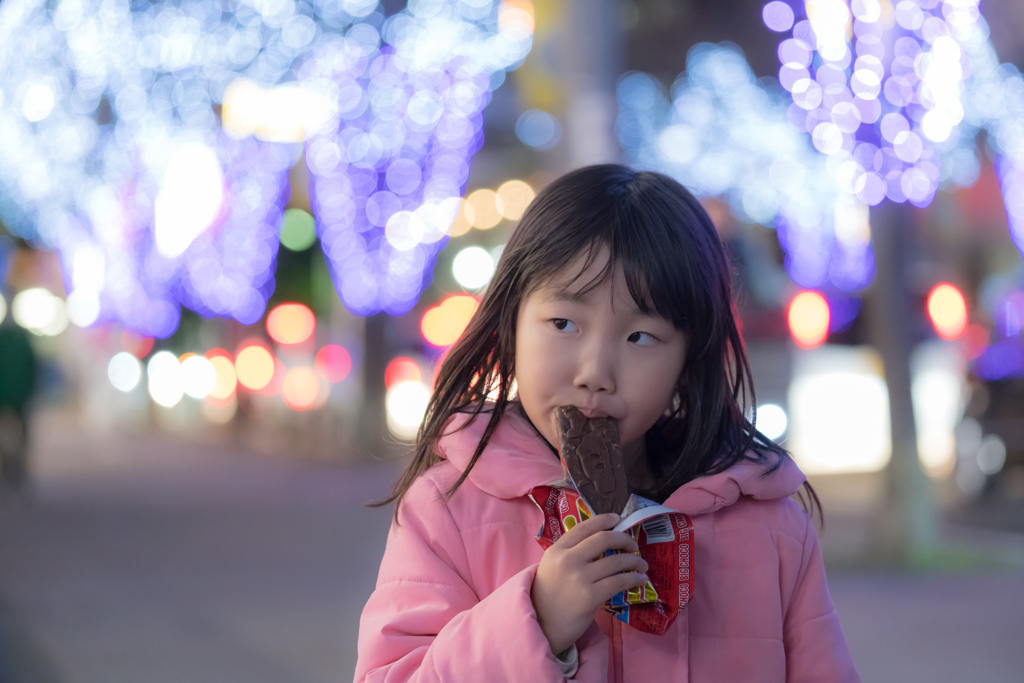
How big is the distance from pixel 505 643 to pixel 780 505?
0.56 m

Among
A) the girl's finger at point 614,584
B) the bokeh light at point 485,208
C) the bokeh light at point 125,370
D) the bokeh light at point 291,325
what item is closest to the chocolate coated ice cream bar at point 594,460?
the girl's finger at point 614,584

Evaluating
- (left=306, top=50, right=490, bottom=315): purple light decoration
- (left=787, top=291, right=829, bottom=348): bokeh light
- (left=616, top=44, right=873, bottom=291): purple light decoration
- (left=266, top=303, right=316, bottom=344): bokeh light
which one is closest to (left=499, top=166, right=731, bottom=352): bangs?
(left=787, top=291, right=829, bottom=348): bokeh light

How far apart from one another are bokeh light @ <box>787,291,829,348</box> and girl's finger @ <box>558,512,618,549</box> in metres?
7.99

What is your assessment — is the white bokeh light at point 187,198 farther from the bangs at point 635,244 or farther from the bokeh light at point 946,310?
the bangs at point 635,244

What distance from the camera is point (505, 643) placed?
138 centimetres

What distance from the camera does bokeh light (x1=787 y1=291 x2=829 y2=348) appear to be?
902 cm

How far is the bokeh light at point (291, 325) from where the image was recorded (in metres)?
16.7

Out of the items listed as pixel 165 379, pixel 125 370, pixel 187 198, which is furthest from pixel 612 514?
pixel 125 370

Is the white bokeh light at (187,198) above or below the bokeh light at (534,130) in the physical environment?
below

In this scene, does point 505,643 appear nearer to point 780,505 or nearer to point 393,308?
point 780,505

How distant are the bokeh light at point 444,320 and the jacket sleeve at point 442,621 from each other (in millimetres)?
10274

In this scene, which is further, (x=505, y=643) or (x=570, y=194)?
(x=570, y=194)

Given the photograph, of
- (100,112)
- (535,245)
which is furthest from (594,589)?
(100,112)

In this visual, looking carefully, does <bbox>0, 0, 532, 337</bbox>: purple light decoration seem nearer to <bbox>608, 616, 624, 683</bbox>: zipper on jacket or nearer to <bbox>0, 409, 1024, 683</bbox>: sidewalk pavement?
<bbox>0, 409, 1024, 683</bbox>: sidewalk pavement
